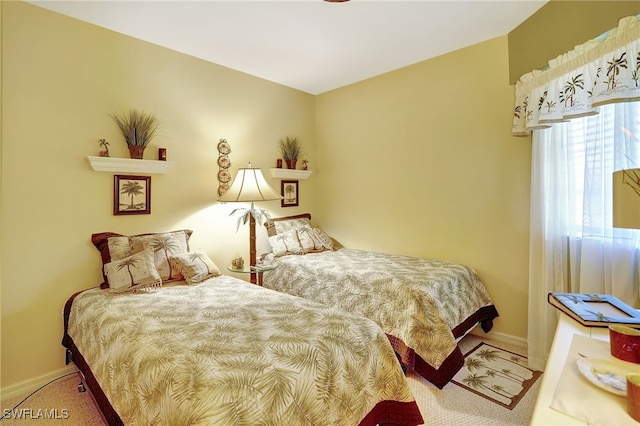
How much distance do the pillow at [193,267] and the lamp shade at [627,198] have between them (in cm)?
248

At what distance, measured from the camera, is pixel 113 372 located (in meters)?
1.45

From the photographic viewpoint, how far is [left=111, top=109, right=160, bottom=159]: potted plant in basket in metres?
2.50

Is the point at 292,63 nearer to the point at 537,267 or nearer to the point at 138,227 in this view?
the point at 138,227

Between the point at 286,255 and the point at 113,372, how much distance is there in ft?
6.42

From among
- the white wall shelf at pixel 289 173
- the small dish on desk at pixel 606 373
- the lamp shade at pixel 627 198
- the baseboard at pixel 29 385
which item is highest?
the white wall shelf at pixel 289 173

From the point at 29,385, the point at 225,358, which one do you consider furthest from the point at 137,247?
the point at 225,358

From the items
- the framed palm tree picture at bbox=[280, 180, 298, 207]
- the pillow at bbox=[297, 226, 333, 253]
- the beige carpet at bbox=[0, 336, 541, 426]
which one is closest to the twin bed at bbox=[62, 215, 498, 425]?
the beige carpet at bbox=[0, 336, 541, 426]

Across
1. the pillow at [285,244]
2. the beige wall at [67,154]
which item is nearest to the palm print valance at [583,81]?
the pillow at [285,244]

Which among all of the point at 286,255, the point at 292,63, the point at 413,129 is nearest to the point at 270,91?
the point at 292,63

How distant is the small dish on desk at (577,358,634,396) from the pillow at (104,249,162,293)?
7.76 feet

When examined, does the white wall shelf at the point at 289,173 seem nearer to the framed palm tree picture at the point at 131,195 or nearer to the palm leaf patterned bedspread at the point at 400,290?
the palm leaf patterned bedspread at the point at 400,290

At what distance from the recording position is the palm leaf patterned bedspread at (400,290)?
84.7 inches

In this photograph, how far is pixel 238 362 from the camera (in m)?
1.21

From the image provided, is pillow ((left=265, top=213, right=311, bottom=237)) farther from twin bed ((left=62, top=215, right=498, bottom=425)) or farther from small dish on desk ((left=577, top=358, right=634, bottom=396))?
small dish on desk ((left=577, top=358, right=634, bottom=396))
